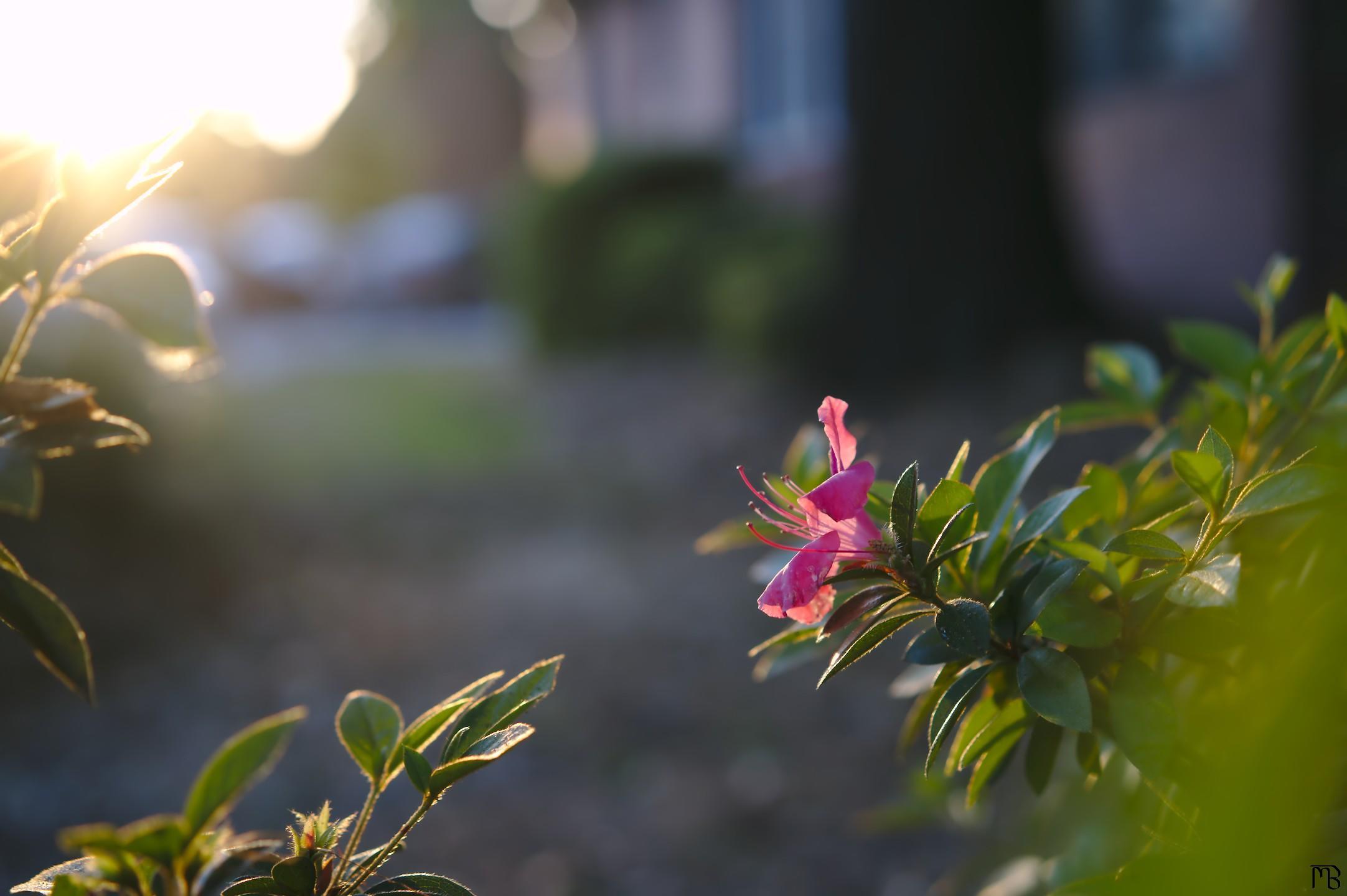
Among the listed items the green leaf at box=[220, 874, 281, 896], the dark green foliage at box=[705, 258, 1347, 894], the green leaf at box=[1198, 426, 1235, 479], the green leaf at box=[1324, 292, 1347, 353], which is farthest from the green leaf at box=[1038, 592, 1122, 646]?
the green leaf at box=[220, 874, 281, 896]

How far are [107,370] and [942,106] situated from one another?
13.3 ft

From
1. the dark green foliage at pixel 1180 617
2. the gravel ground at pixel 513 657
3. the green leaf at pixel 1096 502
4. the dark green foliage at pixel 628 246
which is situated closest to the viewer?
the dark green foliage at pixel 1180 617

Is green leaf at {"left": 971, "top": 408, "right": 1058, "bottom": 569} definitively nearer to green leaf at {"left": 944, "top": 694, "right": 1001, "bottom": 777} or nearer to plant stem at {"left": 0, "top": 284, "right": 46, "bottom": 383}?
Result: green leaf at {"left": 944, "top": 694, "right": 1001, "bottom": 777}

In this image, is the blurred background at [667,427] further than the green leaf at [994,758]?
Yes

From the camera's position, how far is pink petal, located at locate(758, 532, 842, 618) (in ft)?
1.94

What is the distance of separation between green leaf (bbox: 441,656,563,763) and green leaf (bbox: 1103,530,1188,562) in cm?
33

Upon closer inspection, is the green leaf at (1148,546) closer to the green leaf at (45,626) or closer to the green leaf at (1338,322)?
the green leaf at (1338,322)

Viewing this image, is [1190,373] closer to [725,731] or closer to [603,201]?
[725,731]

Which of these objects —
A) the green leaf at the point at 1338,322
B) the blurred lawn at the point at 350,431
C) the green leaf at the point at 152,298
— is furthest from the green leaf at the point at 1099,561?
the blurred lawn at the point at 350,431

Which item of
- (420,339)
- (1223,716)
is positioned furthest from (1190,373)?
(420,339)

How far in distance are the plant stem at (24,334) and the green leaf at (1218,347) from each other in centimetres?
87

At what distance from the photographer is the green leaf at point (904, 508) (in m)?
0.58
